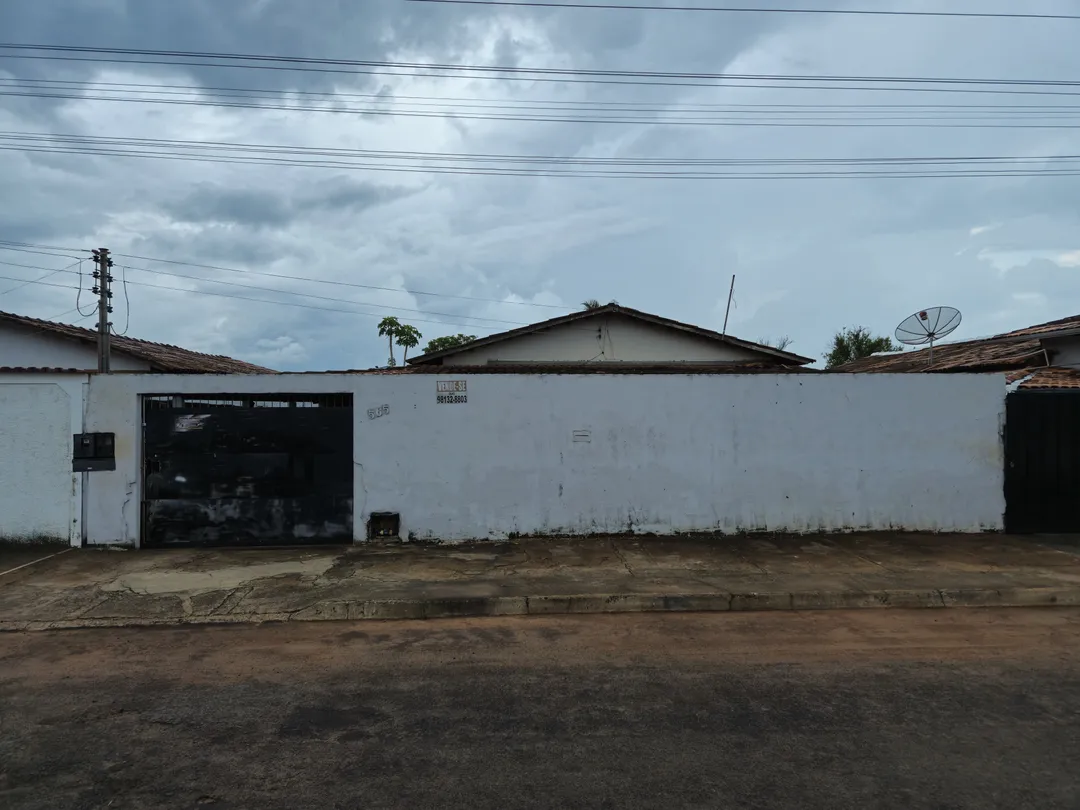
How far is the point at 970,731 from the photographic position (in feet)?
12.4

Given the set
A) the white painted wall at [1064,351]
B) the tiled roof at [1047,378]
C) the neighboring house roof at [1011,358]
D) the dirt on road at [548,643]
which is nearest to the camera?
the dirt on road at [548,643]

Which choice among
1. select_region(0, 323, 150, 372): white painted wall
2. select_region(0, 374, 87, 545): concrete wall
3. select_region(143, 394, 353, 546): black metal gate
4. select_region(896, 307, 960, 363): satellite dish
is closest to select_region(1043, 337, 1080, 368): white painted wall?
select_region(896, 307, 960, 363): satellite dish

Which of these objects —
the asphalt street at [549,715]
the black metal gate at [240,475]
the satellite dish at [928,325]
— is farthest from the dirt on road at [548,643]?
the satellite dish at [928,325]

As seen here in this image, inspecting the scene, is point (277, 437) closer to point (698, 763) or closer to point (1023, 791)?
point (698, 763)

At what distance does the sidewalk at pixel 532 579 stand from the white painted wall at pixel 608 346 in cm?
784

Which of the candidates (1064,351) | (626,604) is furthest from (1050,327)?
(626,604)

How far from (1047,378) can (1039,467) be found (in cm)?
260

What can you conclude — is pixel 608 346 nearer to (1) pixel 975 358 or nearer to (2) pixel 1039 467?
(1) pixel 975 358

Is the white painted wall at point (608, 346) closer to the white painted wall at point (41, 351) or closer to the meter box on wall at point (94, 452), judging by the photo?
the white painted wall at point (41, 351)

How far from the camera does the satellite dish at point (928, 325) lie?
12.5 metres

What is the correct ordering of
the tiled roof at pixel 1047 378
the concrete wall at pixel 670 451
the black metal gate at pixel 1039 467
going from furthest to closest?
the tiled roof at pixel 1047 378 → the black metal gate at pixel 1039 467 → the concrete wall at pixel 670 451

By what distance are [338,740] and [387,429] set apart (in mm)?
5648

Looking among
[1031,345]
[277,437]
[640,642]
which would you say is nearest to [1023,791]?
[640,642]

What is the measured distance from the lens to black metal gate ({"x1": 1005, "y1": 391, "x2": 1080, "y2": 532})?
9.30 meters
